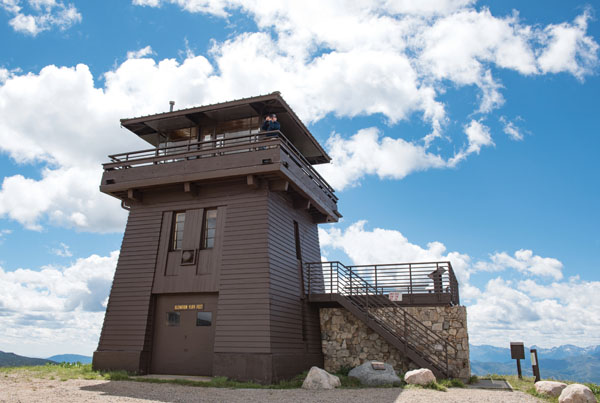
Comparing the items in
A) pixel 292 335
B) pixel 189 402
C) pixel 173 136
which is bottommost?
pixel 189 402

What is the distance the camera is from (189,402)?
33.7 ft

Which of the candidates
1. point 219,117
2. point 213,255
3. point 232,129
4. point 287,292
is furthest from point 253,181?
point 287,292

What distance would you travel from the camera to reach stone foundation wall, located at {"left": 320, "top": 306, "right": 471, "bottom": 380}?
1623cm

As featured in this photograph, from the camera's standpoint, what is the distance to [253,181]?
15.7m

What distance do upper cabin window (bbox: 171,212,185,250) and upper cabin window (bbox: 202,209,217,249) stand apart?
1.01 meters

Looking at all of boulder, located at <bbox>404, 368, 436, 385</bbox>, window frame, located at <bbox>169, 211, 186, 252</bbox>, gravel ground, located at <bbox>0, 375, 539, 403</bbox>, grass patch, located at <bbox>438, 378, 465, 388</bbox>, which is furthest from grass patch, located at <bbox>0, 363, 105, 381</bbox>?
grass patch, located at <bbox>438, 378, 465, 388</bbox>

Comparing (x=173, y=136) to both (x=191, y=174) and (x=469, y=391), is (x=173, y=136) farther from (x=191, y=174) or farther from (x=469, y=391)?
(x=469, y=391)

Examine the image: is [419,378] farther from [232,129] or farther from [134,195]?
[134,195]

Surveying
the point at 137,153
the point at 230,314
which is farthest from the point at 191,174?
the point at 230,314

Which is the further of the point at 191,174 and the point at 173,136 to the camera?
the point at 173,136

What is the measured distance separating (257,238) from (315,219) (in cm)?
637

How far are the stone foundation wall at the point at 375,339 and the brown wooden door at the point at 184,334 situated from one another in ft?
16.4

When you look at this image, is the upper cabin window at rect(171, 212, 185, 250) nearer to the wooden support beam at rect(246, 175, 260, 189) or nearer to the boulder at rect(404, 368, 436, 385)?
the wooden support beam at rect(246, 175, 260, 189)

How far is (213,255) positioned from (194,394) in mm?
5374
